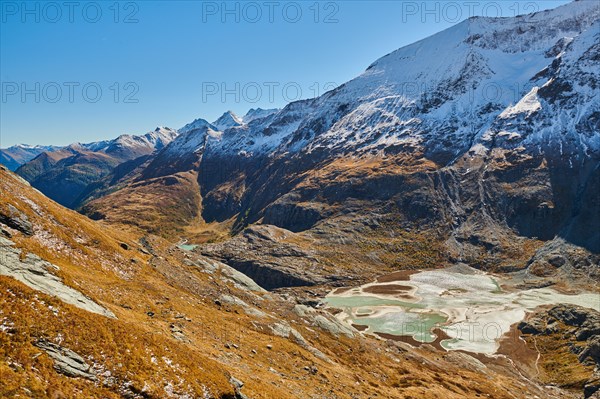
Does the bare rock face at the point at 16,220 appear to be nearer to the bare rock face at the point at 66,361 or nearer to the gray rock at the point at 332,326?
the bare rock face at the point at 66,361

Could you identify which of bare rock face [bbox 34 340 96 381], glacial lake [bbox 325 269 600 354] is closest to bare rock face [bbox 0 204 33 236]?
bare rock face [bbox 34 340 96 381]

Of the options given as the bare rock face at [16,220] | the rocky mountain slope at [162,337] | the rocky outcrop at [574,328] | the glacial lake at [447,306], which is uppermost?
the bare rock face at [16,220]

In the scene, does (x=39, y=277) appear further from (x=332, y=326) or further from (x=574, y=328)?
(x=574, y=328)

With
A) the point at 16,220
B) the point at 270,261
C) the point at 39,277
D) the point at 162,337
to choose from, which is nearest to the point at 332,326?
the point at 162,337

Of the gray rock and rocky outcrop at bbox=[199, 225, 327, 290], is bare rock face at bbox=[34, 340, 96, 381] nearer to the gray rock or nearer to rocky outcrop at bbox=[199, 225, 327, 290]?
the gray rock

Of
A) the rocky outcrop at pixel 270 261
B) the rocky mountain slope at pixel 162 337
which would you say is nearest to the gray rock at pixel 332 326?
the rocky mountain slope at pixel 162 337
